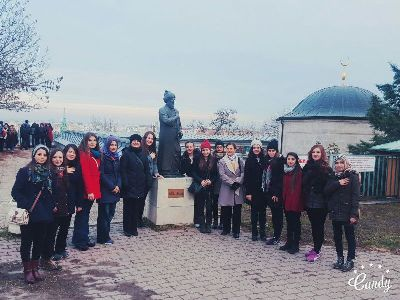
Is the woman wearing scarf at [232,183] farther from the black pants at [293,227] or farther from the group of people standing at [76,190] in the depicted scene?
the group of people standing at [76,190]

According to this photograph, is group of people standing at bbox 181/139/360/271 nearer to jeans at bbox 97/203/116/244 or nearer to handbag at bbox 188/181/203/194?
handbag at bbox 188/181/203/194

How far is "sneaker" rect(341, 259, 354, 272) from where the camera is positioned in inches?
250

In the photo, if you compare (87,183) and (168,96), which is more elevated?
(168,96)

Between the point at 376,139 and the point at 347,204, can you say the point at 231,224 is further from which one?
the point at 376,139

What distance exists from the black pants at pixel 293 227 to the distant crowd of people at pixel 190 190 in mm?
17

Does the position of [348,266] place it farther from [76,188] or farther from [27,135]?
[27,135]

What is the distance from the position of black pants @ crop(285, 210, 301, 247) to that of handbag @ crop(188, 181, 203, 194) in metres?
1.92

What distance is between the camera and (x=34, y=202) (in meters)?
5.47

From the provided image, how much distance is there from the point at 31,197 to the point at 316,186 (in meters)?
4.08

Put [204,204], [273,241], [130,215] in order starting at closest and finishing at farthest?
[273,241] < [130,215] < [204,204]

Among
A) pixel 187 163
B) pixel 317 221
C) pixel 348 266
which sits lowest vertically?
pixel 348 266

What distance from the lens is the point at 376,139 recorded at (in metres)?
19.5

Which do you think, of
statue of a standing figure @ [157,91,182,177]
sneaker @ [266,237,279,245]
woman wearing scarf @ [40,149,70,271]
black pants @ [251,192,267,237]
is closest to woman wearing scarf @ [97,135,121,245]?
woman wearing scarf @ [40,149,70,271]

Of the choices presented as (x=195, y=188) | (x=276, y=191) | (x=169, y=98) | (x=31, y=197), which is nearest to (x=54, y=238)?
(x=31, y=197)
